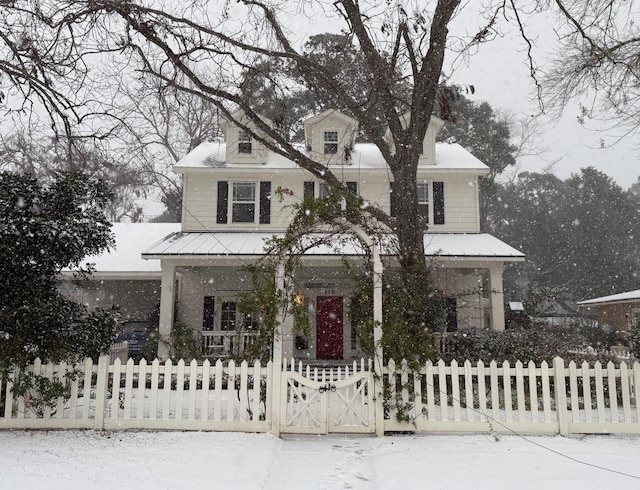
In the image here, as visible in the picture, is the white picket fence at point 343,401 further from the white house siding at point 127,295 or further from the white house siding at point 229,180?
the white house siding at point 127,295

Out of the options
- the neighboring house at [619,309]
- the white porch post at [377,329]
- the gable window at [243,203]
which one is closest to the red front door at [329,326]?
the gable window at [243,203]

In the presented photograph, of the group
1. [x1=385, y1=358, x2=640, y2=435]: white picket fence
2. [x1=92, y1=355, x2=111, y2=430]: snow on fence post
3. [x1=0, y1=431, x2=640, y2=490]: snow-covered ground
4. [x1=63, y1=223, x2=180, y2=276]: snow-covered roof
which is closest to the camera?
[x1=0, y1=431, x2=640, y2=490]: snow-covered ground

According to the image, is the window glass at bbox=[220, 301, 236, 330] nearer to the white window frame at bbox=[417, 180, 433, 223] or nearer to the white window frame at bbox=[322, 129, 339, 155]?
the white window frame at bbox=[322, 129, 339, 155]

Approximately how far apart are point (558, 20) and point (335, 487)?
9.63 metres

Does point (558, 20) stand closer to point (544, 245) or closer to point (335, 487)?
point (335, 487)

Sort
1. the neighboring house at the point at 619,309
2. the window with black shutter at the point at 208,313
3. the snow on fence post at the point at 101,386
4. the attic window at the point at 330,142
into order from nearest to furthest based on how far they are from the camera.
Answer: the snow on fence post at the point at 101,386
the window with black shutter at the point at 208,313
the attic window at the point at 330,142
the neighboring house at the point at 619,309

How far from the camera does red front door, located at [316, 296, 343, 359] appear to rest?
16.5 metres

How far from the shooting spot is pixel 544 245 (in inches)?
1330

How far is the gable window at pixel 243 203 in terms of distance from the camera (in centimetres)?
1639

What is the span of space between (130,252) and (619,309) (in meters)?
18.4

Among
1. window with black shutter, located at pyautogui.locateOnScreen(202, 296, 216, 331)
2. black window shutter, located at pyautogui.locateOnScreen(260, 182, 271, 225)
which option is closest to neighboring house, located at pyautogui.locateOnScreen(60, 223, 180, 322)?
window with black shutter, located at pyautogui.locateOnScreen(202, 296, 216, 331)

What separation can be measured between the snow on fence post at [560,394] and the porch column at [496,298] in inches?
274

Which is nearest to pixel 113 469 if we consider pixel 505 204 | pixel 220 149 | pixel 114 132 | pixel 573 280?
pixel 114 132

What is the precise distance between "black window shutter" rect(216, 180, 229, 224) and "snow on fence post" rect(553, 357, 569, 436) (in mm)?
11324
